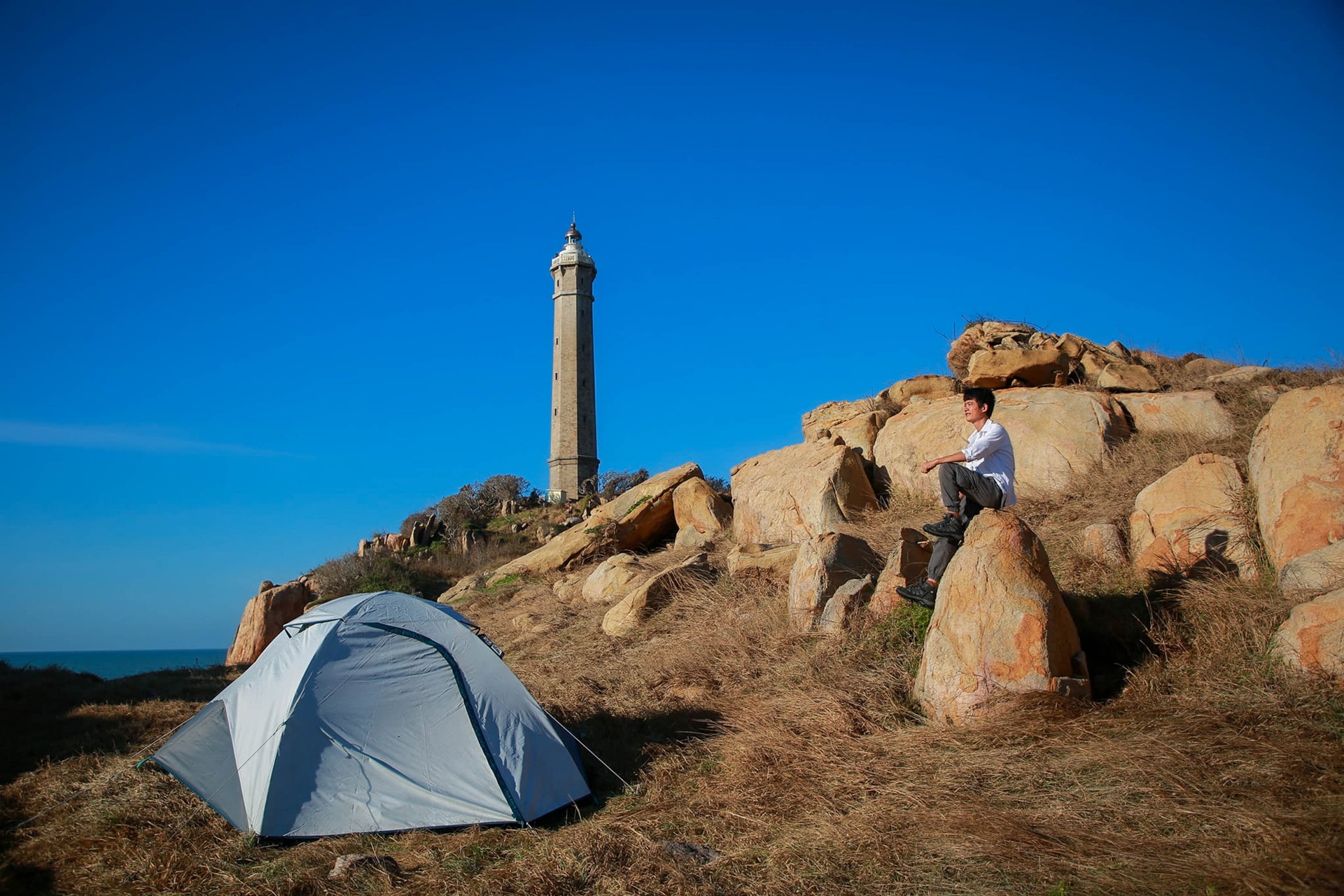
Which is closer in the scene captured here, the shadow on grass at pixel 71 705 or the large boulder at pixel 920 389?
the shadow on grass at pixel 71 705

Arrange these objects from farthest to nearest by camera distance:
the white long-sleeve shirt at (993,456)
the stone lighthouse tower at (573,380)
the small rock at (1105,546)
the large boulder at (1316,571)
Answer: the stone lighthouse tower at (573,380)
the small rock at (1105,546)
the white long-sleeve shirt at (993,456)
the large boulder at (1316,571)

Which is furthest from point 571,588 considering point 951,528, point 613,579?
point 951,528

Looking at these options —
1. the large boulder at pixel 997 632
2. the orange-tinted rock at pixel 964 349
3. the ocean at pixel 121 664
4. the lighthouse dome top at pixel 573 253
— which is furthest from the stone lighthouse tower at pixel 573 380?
the large boulder at pixel 997 632

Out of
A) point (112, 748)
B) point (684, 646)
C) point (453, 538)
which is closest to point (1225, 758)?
point (684, 646)

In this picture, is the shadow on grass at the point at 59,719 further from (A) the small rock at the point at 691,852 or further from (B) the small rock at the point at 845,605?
(B) the small rock at the point at 845,605

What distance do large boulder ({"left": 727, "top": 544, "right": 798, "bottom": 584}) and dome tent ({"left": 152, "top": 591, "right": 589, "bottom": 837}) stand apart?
432cm

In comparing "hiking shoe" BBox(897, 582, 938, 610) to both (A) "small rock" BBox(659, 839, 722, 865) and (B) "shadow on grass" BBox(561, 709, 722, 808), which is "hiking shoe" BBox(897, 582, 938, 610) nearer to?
(B) "shadow on grass" BBox(561, 709, 722, 808)

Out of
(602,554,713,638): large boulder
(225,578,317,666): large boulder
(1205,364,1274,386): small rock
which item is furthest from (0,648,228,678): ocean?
(1205,364,1274,386): small rock

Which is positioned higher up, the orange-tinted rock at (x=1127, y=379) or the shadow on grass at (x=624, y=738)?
the orange-tinted rock at (x=1127, y=379)

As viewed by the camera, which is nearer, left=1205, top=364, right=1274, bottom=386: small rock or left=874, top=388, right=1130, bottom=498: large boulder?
left=874, top=388, right=1130, bottom=498: large boulder

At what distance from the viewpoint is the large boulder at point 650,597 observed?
12.2m

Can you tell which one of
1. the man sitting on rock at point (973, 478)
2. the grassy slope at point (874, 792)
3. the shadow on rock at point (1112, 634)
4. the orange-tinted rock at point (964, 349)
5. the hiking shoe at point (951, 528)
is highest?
the orange-tinted rock at point (964, 349)

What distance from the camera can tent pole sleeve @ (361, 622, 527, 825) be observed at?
6873 mm

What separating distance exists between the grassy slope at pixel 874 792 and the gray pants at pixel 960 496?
2.68 ft
